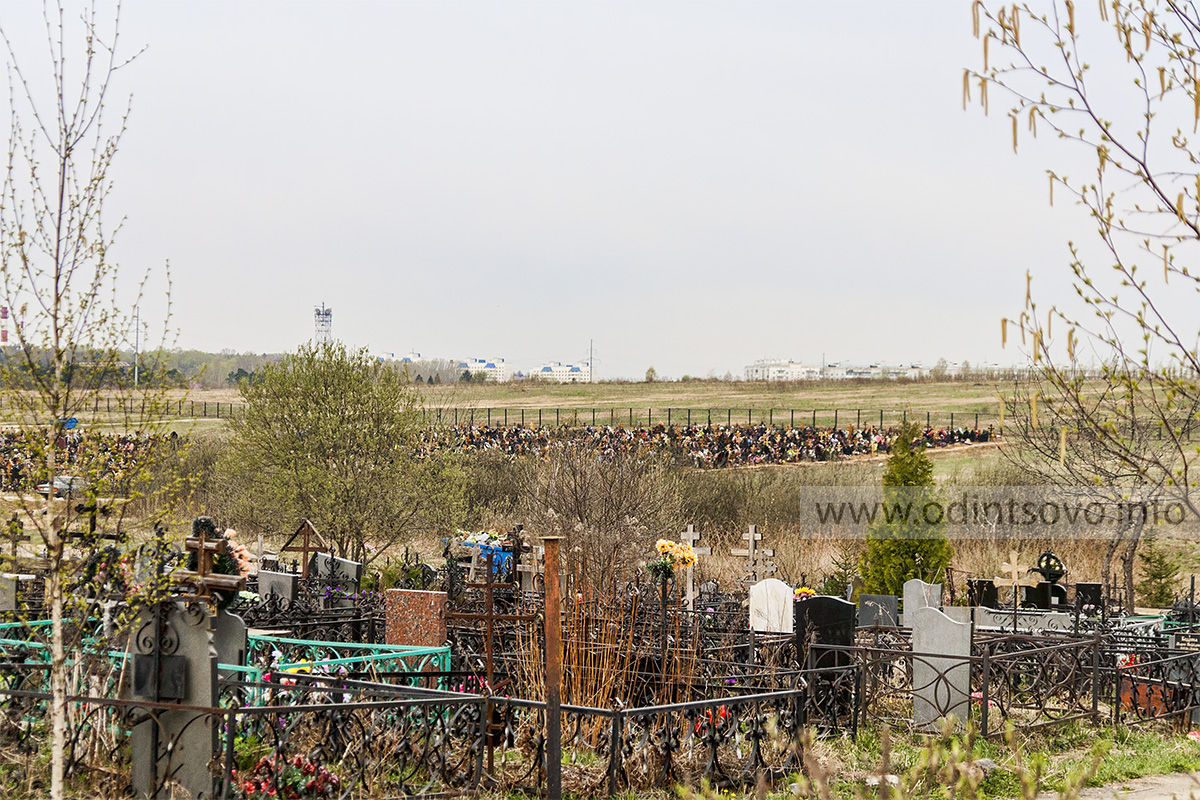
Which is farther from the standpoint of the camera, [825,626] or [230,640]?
[825,626]

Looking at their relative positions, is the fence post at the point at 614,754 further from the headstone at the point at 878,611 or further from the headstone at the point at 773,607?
the headstone at the point at 878,611

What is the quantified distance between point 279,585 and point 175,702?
9412mm

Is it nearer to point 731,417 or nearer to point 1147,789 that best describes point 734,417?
point 731,417

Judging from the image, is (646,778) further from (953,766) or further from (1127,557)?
(1127,557)

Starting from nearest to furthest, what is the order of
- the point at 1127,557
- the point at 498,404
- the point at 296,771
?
the point at 296,771, the point at 1127,557, the point at 498,404

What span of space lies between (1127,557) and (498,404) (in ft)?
199

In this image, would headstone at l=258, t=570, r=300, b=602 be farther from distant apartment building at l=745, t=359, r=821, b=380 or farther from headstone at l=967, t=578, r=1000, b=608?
distant apartment building at l=745, t=359, r=821, b=380

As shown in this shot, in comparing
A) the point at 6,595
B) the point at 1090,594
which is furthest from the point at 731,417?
the point at 6,595

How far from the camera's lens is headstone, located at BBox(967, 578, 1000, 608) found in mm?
18714

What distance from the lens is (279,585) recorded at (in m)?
16.2

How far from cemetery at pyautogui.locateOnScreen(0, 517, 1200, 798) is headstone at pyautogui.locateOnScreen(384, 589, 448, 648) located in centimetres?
2

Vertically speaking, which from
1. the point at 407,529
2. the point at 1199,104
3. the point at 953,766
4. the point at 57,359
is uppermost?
the point at 1199,104

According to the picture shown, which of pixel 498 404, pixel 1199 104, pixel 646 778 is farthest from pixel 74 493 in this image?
pixel 498 404

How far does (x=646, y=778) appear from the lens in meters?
7.66
